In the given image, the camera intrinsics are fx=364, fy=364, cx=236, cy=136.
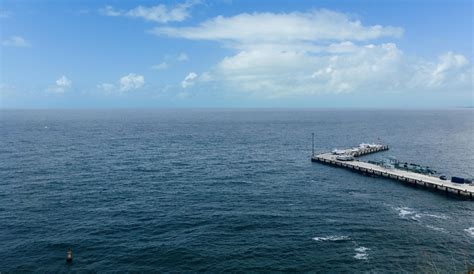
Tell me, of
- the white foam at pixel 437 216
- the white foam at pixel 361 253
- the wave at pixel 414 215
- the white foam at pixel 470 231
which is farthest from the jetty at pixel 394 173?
the white foam at pixel 361 253

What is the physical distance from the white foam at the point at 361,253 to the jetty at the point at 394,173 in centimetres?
4420

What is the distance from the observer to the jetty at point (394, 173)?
89300 mm

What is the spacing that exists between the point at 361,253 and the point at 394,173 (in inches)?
2325

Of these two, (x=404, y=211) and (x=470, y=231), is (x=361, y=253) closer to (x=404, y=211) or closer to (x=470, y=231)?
(x=470, y=231)

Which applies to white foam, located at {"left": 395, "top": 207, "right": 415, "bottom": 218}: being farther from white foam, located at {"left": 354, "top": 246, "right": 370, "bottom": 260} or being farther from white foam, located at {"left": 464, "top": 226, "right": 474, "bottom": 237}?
white foam, located at {"left": 354, "top": 246, "right": 370, "bottom": 260}

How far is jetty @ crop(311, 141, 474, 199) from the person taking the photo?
3516 inches

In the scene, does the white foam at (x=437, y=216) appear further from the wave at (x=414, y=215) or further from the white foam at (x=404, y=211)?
the white foam at (x=404, y=211)

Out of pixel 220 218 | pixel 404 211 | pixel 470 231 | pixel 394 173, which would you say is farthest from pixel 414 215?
pixel 220 218

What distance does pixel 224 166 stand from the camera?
120 meters

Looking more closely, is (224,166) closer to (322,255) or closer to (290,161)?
(290,161)

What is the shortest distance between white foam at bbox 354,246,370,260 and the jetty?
44197 millimetres

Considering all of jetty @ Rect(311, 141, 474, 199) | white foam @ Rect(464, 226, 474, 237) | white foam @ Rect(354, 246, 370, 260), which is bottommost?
white foam @ Rect(354, 246, 370, 260)

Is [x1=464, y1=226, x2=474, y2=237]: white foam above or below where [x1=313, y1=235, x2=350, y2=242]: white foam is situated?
above

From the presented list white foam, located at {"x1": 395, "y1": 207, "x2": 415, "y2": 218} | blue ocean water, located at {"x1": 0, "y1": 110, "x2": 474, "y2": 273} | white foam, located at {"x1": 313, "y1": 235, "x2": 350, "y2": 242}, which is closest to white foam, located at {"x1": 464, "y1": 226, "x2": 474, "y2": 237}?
blue ocean water, located at {"x1": 0, "y1": 110, "x2": 474, "y2": 273}
